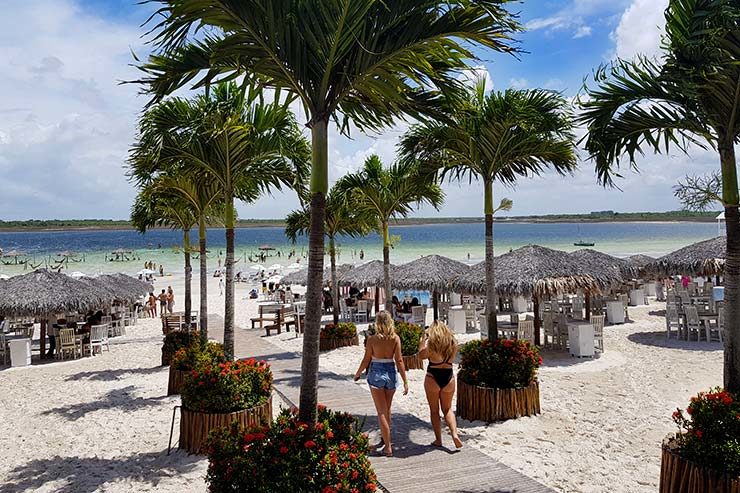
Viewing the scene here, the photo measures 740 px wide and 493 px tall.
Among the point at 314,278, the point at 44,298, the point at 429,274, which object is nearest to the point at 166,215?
the point at 44,298

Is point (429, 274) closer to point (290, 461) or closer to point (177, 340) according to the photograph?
point (177, 340)

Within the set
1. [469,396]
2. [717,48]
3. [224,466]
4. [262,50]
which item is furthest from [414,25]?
[469,396]

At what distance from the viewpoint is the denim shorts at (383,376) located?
6270 millimetres

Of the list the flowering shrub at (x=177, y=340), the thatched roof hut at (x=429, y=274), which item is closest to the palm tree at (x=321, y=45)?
the flowering shrub at (x=177, y=340)

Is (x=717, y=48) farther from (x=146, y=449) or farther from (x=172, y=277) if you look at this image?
(x=172, y=277)

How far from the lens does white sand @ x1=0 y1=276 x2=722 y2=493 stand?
6227 millimetres

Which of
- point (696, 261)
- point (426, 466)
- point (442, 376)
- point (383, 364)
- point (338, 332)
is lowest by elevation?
point (426, 466)

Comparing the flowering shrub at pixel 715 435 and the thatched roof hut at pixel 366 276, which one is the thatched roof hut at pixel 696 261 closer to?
the thatched roof hut at pixel 366 276

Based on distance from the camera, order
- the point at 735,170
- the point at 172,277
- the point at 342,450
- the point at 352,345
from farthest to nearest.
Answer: the point at 172,277
the point at 352,345
the point at 735,170
the point at 342,450

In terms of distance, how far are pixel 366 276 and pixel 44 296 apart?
34.4 feet

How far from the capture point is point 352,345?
14484 mm

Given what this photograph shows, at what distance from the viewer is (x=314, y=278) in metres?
4.73

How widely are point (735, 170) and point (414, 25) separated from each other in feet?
10.6

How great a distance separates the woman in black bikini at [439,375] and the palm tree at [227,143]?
337cm
